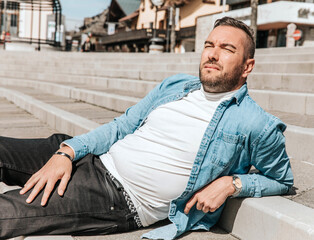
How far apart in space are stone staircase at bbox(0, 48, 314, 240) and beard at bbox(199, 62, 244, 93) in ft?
2.20

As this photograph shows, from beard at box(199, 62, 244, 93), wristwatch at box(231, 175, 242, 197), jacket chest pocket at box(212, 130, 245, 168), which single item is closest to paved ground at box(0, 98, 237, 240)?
wristwatch at box(231, 175, 242, 197)

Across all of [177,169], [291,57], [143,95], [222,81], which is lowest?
[177,169]

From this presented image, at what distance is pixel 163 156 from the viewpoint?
207 cm

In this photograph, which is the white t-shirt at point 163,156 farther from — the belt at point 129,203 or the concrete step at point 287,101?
the concrete step at point 287,101

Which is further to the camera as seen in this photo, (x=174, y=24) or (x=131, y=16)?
(x=131, y=16)

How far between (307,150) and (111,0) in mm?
53498

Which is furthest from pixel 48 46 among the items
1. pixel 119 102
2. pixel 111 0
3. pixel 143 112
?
pixel 111 0

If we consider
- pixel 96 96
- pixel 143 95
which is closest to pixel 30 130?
pixel 96 96

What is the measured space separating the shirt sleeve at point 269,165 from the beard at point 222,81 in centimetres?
32

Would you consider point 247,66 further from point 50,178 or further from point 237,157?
point 50,178

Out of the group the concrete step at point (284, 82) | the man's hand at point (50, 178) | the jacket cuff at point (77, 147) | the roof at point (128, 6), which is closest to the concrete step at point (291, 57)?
the concrete step at point (284, 82)

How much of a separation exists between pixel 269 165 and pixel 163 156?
0.60 meters

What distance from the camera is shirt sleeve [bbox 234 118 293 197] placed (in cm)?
196

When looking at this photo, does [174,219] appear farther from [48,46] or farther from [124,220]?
[48,46]
